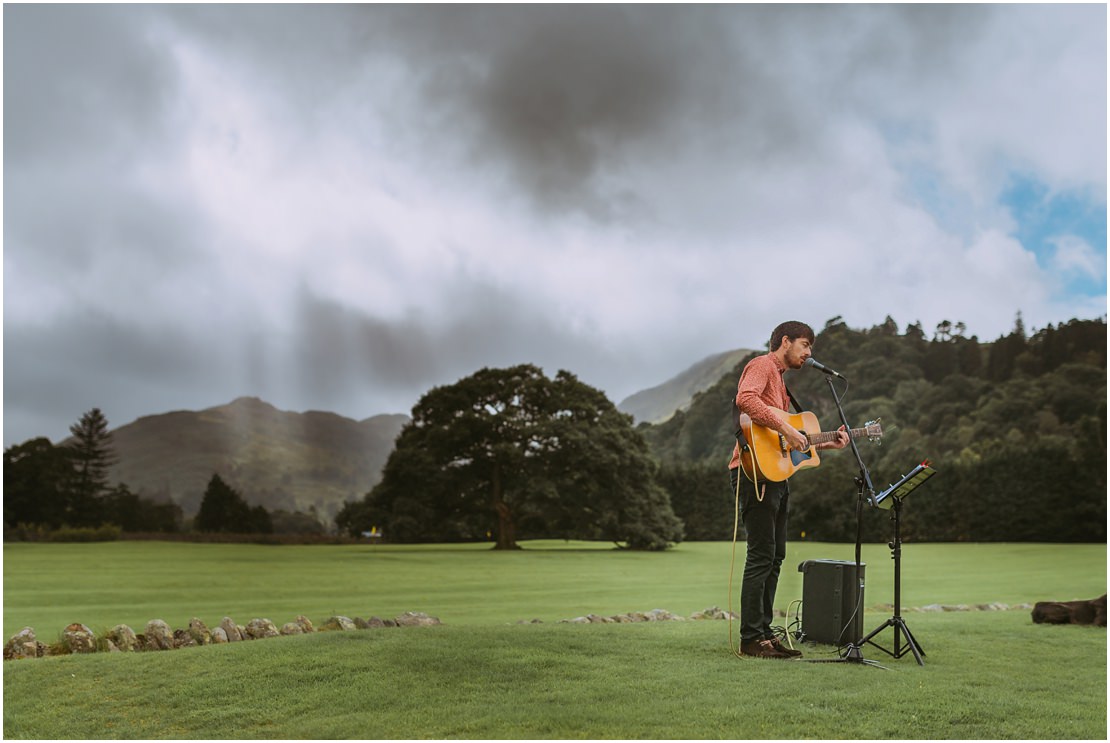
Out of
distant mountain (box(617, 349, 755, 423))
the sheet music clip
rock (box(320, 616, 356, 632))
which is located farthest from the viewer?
distant mountain (box(617, 349, 755, 423))

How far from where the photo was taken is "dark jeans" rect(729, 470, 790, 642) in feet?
18.8

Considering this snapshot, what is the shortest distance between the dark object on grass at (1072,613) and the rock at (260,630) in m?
7.39

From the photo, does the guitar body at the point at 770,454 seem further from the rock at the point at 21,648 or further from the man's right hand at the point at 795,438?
the rock at the point at 21,648

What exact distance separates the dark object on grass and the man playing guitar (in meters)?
4.38

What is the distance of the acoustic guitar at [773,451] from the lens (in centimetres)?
554

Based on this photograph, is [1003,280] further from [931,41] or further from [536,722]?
[536,722]

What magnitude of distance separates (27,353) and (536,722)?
1798 inches

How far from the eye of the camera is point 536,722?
4.29m

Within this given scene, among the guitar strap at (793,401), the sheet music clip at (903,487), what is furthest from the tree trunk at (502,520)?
the sheet music clip at (903,487)

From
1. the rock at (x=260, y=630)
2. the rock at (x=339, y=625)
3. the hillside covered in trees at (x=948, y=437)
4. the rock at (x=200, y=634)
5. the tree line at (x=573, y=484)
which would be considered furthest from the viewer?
the tree line at (x=573, y=484)

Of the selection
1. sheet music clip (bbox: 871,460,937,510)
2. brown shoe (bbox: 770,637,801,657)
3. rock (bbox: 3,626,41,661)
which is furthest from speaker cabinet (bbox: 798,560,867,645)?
rock (bbox: 3,626,41,661)

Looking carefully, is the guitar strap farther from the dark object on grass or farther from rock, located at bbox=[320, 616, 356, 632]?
the dark object on grass

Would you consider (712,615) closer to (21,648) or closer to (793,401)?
(793,401)

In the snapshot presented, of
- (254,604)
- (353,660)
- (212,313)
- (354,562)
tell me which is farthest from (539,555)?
(212,313)
